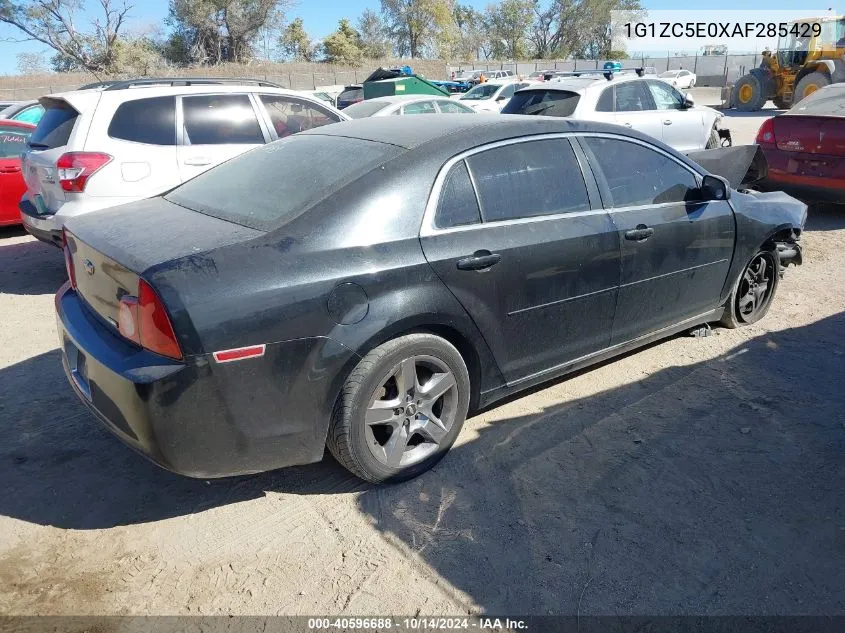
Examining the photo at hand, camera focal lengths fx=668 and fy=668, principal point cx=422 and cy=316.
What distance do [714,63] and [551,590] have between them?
53.6 m

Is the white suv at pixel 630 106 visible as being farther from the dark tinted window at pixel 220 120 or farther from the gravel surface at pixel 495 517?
the gravel surface at pixel 495 517

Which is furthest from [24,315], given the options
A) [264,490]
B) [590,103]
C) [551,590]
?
[590,103]

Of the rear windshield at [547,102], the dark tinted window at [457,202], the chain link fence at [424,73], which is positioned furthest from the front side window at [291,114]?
the chain link fence at [424,73]

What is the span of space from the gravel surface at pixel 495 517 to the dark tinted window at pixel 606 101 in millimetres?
6442

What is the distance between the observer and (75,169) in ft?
18.7

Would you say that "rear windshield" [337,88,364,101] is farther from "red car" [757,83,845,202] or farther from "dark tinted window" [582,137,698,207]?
"dark tinted window" [582,137,698,207]

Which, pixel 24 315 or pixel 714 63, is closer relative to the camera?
pixel 24 315

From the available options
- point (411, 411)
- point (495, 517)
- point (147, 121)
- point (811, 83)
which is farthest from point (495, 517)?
point (811, 83)

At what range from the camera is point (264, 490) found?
126 inches

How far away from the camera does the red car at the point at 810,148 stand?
7.62 m

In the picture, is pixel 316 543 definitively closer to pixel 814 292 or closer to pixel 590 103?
pixel 814 292

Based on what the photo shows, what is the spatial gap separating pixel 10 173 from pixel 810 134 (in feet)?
30.5

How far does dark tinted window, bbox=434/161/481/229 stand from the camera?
3.18 meters

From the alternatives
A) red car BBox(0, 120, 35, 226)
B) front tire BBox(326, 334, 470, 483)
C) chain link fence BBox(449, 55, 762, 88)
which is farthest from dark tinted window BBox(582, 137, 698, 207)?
chain link fence BBox(449, 55, 762, 88)
